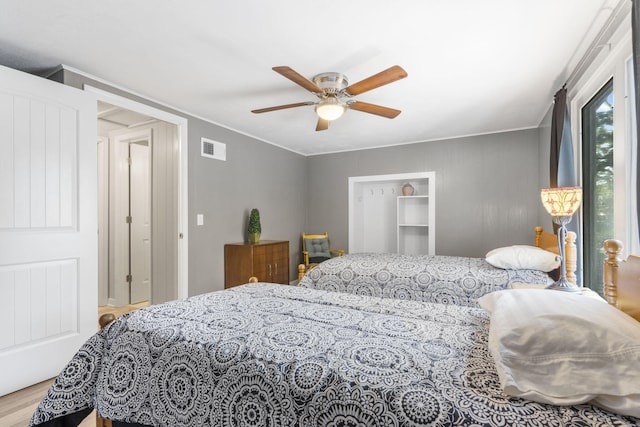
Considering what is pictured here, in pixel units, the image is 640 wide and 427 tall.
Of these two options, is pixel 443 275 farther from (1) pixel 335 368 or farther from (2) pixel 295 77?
(1) pixel 335 368

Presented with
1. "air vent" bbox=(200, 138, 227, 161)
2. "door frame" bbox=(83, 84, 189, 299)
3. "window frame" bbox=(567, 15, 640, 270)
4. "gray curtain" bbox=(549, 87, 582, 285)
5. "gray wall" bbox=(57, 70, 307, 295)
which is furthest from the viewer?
"air vent" bbox=(200, 138, 227, 161)

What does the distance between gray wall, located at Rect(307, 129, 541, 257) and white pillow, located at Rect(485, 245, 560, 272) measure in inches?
60.6

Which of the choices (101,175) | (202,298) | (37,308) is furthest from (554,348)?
(101,175)

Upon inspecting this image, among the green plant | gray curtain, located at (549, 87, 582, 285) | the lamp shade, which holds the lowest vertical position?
the green plant

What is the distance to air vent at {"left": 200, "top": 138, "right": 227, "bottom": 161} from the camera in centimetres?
367

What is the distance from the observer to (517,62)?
2314 mm

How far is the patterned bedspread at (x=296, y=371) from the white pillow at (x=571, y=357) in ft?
0.12

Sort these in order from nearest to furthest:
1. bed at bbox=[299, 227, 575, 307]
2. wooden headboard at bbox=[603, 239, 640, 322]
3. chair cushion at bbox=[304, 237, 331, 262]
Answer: wooden headboard at bbox=[603, 239, 640, 322] → bed at bbox=[299, 227, 575, 307] → chair cushion at bbox=[304, 237, 331, 262]

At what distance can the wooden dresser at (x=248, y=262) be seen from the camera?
3.78 metres

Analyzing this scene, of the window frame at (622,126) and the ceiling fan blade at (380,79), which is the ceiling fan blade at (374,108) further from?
the window frame at (622,126)

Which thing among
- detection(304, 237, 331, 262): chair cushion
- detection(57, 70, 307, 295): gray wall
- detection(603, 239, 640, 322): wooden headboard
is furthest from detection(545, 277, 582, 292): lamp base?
detection(304, 237, 331, 262): chair cushion

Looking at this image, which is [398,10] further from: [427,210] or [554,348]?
[427,210]

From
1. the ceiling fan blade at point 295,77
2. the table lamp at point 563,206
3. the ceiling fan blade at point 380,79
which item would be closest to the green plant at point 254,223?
the ceiling fan blade at point 295,77

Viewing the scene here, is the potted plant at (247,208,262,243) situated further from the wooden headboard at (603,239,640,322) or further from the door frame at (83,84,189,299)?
the wooden headboard at (603,239,640,322)
